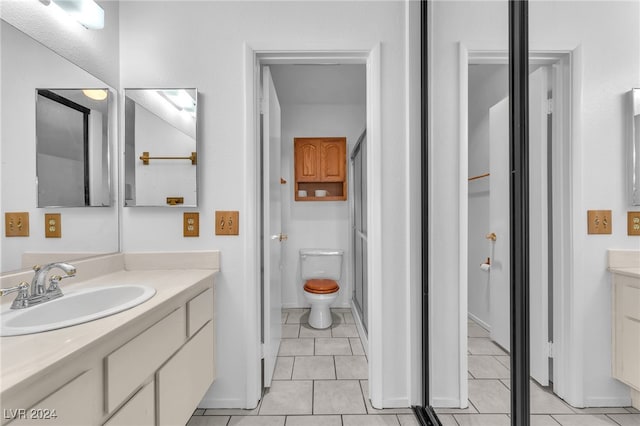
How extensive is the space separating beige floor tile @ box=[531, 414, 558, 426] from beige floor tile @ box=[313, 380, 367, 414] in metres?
1.00

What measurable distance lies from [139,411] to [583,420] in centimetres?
122

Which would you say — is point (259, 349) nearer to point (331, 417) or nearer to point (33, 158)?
point (331, 417)

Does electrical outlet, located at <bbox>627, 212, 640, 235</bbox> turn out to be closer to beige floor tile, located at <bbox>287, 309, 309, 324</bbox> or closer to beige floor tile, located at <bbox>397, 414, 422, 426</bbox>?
beige floor tile, located at <bbox>397, 414, 422, 426</bbox>

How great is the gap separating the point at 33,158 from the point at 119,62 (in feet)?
2.69

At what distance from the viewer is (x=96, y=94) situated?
4.69 feet

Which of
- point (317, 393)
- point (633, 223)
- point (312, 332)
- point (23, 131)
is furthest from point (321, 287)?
point (633, 223)

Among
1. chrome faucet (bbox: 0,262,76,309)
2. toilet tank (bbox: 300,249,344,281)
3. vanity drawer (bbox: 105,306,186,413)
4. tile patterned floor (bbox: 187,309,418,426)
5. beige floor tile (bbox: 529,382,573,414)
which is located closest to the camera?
beige floor tile (bbox: 529,382,573,414)

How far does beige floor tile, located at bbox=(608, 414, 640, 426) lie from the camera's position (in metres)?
0.51

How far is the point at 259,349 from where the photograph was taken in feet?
5.48

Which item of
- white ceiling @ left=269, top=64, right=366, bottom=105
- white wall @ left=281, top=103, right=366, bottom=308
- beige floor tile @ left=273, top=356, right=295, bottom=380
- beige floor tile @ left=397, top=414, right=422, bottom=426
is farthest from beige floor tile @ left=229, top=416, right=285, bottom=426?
white ceiling @ left=269, top=64, right=366, bottom=105

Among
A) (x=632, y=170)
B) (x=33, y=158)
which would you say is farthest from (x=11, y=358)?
(x=632, y=170)

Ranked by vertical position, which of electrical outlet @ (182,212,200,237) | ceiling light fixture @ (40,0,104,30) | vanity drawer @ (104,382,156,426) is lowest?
vanity drawer @ (104,382,156,426)

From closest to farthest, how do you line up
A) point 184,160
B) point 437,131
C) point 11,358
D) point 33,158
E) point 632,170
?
point 632,170, point 11,358, point 33,158, point 437,131, point 184,160

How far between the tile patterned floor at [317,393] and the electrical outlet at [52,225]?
1.16 meters
